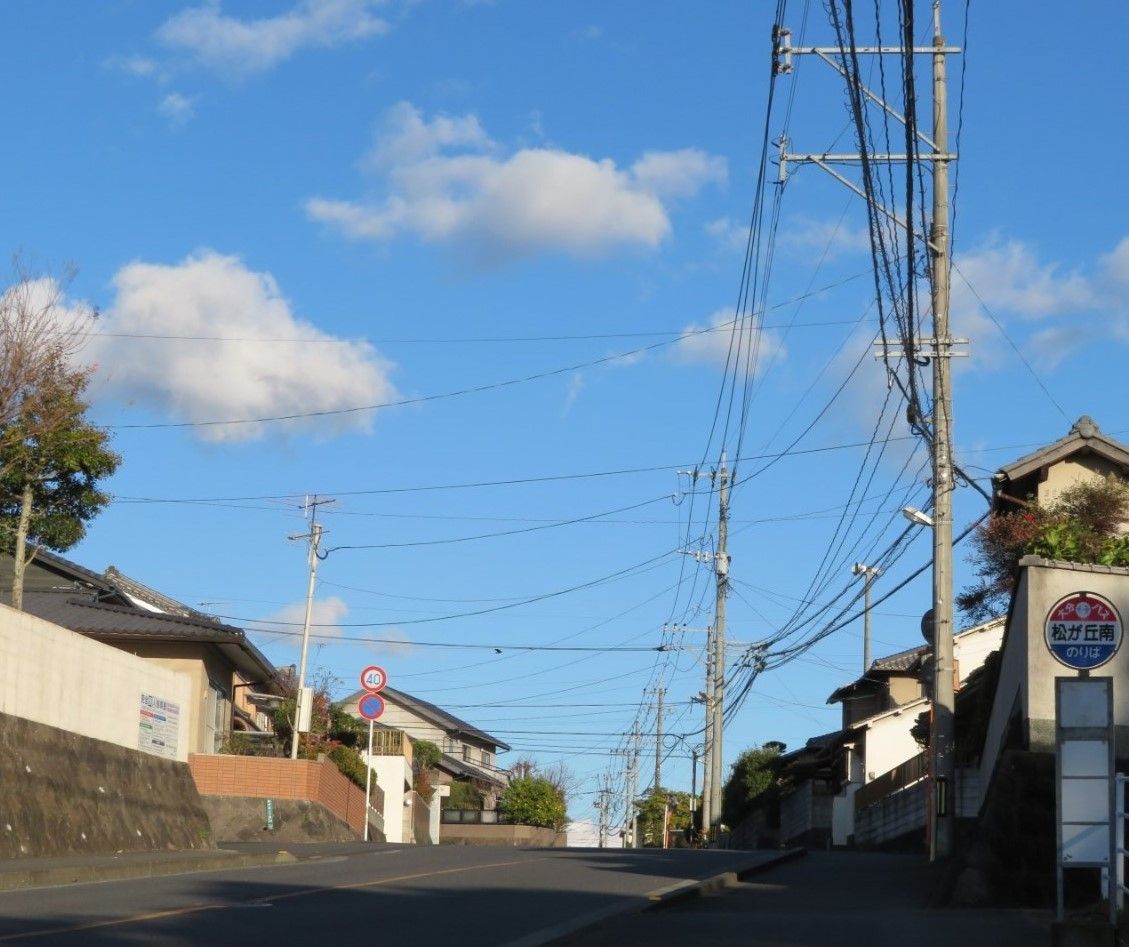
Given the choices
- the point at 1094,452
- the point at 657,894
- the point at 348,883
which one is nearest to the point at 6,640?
the point at 348,883

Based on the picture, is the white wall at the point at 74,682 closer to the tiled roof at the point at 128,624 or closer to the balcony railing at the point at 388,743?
the tiled roof at the point at 128,624

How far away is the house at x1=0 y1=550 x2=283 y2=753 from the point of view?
34.3m

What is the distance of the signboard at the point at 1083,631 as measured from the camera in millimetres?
15195

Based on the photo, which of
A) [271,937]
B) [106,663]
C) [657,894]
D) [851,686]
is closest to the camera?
[271,937]

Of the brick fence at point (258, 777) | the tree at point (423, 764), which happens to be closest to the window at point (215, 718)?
the brick fence at point (258, 777)

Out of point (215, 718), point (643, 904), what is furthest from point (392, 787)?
point (643, 904)

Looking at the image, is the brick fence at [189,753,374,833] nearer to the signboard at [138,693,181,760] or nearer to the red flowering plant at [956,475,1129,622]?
the signboard at [138,693,181,760]

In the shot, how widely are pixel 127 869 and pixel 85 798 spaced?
370 cm

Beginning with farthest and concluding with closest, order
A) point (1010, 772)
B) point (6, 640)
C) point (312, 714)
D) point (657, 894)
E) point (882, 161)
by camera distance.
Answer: point (312, 714) < point (6, 640) < point (882, 161) < point (657, 894) < point (1010, 772)

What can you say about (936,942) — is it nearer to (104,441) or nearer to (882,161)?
(882,161)

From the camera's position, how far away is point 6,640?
2111cm

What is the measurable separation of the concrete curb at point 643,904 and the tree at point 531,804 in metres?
53.5

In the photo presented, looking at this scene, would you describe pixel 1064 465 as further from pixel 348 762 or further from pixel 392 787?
pixel 392 787

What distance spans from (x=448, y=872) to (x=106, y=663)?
7.83 metres
